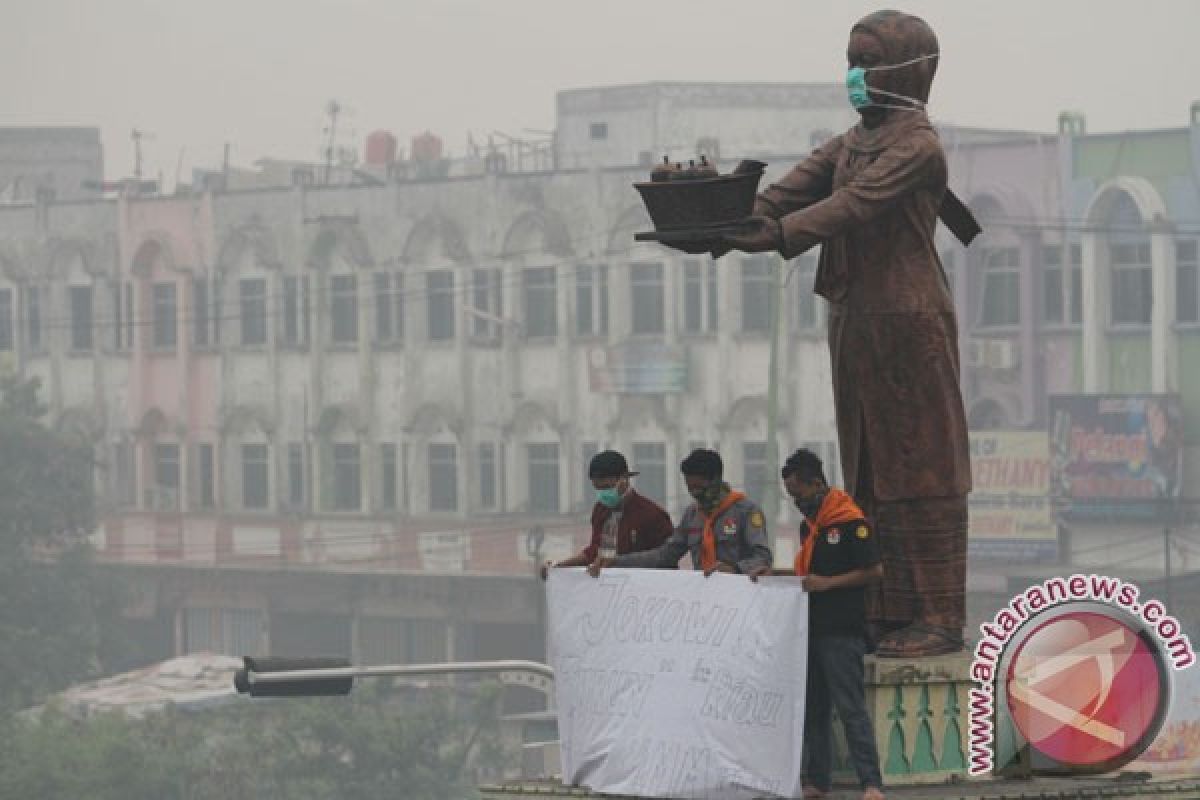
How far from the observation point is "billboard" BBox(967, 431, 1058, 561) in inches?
3359

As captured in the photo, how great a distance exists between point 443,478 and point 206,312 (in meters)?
11.7

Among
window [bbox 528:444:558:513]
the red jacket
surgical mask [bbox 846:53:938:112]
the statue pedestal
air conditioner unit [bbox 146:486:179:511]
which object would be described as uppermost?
surgical mask [bbox 846:53:938:112]

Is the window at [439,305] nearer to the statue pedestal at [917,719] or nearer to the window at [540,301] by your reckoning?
the window at [540,301]

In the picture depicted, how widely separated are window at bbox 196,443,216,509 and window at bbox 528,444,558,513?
43.5ft

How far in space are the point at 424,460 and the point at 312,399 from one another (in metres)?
5.49

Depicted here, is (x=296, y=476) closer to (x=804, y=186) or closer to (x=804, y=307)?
(x=804, y=307)

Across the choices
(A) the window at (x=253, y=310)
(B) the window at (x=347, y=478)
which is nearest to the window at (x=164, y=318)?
(A) the window at (x=253, y=310)

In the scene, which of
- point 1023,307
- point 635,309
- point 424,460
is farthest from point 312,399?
point 1023,307

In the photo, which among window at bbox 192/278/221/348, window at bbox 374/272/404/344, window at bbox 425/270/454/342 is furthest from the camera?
window at bbox 192/278/221/348

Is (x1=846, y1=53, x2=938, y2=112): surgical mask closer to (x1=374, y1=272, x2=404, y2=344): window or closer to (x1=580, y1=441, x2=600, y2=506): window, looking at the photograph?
(x1=580, y1=441, x2=600, y2=506): window

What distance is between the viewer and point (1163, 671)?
13609 millimetres

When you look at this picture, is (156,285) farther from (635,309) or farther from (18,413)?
(635,309)
